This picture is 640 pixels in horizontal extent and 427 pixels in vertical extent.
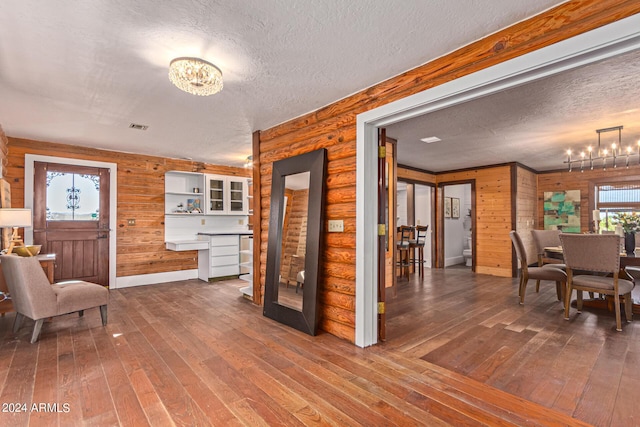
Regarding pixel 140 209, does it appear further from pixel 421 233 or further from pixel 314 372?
pixel 421 233

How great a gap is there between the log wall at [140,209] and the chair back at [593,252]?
20.5ft

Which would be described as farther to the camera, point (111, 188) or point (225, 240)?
point (225, 240)

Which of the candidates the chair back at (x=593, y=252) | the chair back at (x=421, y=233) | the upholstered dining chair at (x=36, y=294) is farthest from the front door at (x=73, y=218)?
the chair back at (x=593, y=252)

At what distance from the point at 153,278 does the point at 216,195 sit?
1972mm

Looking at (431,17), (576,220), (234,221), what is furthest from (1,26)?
(576,220)

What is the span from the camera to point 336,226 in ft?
10.5

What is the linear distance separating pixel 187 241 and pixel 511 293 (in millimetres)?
5827

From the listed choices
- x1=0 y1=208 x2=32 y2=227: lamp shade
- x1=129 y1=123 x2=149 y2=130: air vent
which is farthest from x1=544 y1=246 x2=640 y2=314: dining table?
x1=0 y1=208 x2=32 y2=227: lamp shade

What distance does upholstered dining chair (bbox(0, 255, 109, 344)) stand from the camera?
118 inches

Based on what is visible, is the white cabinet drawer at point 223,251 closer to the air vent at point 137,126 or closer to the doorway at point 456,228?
the air vent at point 137,126

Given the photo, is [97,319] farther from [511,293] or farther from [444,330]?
[511,293]

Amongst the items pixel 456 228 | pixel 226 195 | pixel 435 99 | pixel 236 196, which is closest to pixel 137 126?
pixel 226 195

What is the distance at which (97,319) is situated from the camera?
3.76 metres

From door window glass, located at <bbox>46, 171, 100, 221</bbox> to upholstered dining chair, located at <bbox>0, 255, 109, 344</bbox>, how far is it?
6.67ft
